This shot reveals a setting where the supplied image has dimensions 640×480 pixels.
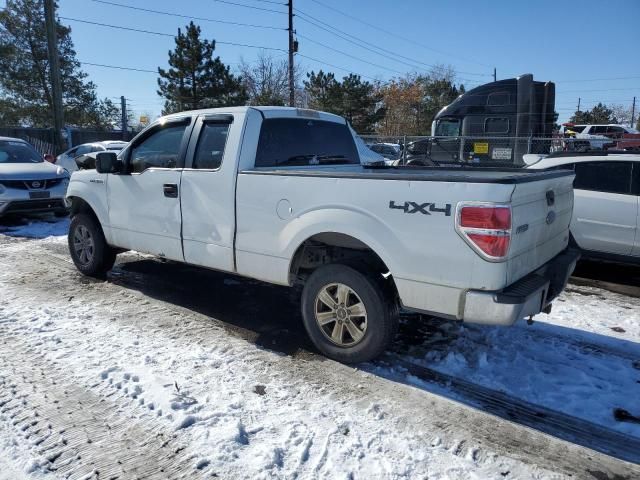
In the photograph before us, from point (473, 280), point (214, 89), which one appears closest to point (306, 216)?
point (473, 280)

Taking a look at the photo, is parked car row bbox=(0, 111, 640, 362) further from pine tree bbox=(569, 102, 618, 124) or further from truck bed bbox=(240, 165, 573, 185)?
pine tree bbox=(569, 102, 618, 124)

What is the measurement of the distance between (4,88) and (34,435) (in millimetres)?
41921

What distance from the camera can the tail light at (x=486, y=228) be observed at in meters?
2.85

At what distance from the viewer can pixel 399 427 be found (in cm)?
292

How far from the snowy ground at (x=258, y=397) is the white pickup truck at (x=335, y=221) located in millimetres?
569

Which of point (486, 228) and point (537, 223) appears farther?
point (537, 223)

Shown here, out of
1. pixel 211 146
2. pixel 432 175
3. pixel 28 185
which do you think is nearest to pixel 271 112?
pixel 211 146

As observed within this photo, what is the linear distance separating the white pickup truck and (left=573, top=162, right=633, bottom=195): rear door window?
2.49 meters

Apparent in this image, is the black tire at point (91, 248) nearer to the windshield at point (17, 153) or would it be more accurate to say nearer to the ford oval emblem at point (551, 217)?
the ford oval emblem at point (551, 217)

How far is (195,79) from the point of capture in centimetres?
3238

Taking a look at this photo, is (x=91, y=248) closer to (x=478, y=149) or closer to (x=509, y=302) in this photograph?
(x=509, y=302)

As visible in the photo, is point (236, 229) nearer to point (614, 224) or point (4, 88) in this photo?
point (614, 224)

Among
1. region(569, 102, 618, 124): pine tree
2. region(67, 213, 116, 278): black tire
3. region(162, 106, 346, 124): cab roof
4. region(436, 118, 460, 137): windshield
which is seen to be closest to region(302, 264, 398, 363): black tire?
region(162, 106, 346, 124): cab roof

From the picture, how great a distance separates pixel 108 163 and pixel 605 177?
6.20m
